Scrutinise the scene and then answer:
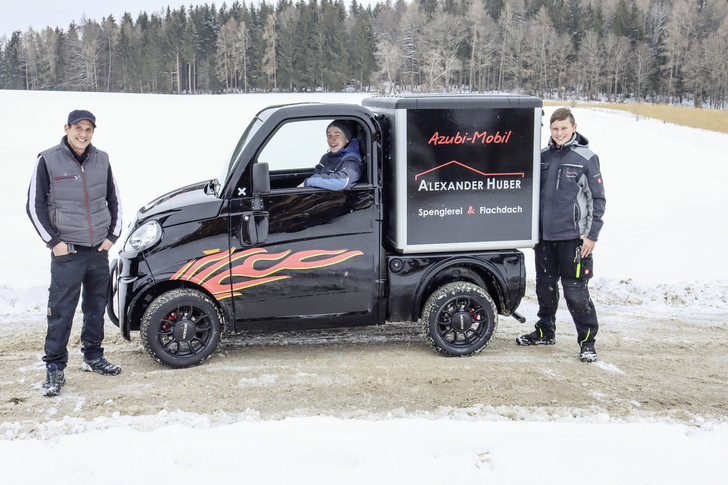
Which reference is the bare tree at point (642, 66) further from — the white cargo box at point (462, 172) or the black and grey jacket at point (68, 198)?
Result: the black and grey jacket at point (68, 198)

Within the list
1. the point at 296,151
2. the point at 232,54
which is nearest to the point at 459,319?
the point at 296,151

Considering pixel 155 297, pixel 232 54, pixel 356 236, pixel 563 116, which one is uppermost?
pixel 232 54

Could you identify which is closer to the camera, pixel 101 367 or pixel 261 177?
pixel 261 177

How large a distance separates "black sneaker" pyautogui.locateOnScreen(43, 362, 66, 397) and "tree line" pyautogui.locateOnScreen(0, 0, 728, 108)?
2203 inches

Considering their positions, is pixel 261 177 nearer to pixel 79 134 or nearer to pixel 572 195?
pixel 79 134

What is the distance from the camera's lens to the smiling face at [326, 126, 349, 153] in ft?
17.5

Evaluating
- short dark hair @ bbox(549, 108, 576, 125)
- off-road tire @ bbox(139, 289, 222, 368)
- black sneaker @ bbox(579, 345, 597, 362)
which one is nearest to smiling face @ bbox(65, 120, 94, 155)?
off-road tire @ bbox(139, 289, 222, 368)

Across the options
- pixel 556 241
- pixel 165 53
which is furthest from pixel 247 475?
pixel 165 53

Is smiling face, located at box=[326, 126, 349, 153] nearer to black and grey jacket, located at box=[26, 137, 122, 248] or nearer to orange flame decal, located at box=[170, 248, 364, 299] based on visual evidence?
orange flame decal, located at box=[170, 248, 364, 299]

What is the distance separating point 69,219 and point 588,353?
4.35 metres

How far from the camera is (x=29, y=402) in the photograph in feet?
14.9

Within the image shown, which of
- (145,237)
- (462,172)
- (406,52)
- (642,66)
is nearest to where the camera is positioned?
(145,237)

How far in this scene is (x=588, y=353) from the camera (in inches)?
217

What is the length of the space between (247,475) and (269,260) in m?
1.98
